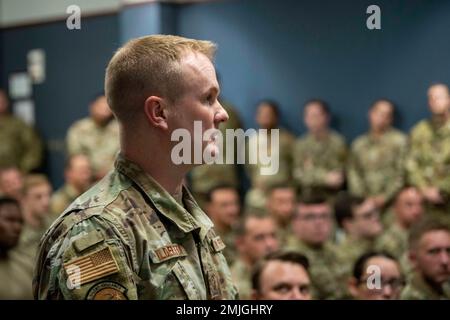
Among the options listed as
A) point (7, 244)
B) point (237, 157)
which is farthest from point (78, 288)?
point (237, 157)

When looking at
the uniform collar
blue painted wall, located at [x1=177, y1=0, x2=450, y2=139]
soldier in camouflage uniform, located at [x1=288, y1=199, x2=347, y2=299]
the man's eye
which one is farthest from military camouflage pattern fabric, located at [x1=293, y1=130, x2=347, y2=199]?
the uniform collar

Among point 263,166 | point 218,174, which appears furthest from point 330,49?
point 263,166

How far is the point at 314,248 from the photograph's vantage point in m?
3.10

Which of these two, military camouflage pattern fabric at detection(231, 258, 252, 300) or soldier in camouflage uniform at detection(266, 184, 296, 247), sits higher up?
soldier in camouflage uniform at detection(266, 184, 296, 247)

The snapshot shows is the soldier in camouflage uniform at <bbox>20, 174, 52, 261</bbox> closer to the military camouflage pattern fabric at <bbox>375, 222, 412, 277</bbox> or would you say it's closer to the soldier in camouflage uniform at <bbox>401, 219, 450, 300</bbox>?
the military camouflage pattern fabric at <bbox>375, 222, 412, 277</bbox>

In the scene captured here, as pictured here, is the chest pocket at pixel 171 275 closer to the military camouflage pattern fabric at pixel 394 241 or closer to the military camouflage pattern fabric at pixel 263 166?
the military camouflage pattern fabric at pixel 394 241

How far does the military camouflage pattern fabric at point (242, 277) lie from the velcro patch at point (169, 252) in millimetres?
1471

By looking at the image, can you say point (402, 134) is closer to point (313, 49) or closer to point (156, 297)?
point (313, 49)

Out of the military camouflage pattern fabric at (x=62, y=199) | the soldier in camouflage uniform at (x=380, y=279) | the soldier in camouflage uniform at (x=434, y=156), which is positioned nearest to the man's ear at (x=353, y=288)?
the soldier in camouflage uniform at (x=380, y=279)

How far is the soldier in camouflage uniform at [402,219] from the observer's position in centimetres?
291

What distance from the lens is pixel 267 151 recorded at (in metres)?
4.31

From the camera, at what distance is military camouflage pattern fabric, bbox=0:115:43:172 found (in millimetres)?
5301

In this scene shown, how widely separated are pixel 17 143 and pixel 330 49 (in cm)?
269

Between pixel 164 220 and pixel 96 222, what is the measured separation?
5.7 inches
